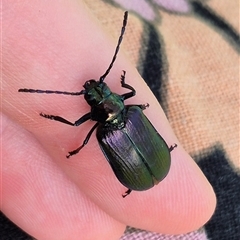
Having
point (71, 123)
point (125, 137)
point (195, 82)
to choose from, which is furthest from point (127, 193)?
point (195, 82)

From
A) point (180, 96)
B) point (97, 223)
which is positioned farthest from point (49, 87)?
point (180, 96)

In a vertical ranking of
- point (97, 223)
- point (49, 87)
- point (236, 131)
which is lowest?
point (236, 131)

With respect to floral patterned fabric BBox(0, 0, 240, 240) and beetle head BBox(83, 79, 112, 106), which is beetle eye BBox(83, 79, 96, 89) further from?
floral patterned fabric BBox(0, 0, 240, 240)

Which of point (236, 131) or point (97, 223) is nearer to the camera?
point (97, 223)

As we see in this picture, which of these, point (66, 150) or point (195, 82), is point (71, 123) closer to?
point (66, 150)

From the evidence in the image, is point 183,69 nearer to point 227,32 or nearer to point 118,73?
point 227,32

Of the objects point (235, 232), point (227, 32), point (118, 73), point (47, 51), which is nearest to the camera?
point (47, 51)
